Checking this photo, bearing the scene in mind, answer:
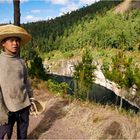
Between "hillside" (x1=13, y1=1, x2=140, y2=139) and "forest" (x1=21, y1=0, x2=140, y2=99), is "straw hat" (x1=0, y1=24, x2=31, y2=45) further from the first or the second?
"forest" (x1=21, y1=0, x2=140, y2=99)

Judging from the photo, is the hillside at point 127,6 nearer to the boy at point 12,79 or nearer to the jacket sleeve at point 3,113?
the boy at point 12,79

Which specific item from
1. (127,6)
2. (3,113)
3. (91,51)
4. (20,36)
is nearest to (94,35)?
(91,51)

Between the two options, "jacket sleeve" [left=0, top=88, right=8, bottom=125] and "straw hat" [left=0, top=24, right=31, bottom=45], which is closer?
"straw hat" [left=0, top=24, right=31, bottom=45]

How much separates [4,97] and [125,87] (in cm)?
800

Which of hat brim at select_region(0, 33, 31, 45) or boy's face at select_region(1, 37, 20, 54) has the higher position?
hat brim at select_region(0, 33, 31, 45)

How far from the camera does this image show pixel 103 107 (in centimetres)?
945

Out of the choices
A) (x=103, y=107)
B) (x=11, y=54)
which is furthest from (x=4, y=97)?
(x=103, y=107)

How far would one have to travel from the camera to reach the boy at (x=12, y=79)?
5.91 metres

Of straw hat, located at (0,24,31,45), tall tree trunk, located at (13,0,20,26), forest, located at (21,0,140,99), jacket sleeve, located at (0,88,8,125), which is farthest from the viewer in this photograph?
forest, located at (21,0,140,99)

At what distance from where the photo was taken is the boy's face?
231 inches

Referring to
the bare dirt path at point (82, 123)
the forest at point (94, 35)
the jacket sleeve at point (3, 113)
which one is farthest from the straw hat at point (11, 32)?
the forest at point (94, 35)

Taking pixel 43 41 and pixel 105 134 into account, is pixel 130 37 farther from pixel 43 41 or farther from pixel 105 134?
pixel 105 134

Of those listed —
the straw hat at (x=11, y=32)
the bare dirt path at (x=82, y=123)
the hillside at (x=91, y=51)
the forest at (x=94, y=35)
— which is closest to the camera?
the straw hat at (x=11, y=32)

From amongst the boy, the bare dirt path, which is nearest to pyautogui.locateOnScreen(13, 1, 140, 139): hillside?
the bare dirt path
